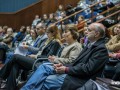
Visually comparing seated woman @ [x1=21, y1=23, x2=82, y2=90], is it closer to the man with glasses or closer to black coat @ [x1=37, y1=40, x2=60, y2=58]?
black coat @ [x1=37, y1=40, x2=60, y2=58]

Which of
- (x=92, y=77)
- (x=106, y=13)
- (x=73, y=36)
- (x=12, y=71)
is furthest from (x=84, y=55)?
(x=106, y=13)

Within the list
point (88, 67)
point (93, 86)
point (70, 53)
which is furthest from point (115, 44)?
point (93, 86)

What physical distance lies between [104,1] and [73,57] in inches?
190

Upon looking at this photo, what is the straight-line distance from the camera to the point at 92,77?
9.15ft

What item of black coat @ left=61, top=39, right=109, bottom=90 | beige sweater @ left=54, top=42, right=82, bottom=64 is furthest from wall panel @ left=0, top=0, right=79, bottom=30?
black coat @ left=61, top=39, right=109, bottom=90

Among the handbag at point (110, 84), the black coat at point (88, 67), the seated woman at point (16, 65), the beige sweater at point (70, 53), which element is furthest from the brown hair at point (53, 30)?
the handbag at point (110, 84)

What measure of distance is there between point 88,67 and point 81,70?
0.26ft

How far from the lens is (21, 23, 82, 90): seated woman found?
3066mm

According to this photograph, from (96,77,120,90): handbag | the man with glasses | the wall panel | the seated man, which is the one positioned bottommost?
(96,77,120,90): handbag

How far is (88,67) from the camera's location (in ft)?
8.96

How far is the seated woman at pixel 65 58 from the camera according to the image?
3.07 metres

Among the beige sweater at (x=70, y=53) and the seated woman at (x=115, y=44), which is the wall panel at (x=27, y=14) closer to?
the seated woman at (x=115, y=44)

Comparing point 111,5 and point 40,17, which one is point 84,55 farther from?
point 40,17

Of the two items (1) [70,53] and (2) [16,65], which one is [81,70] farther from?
(2) [16,65]
